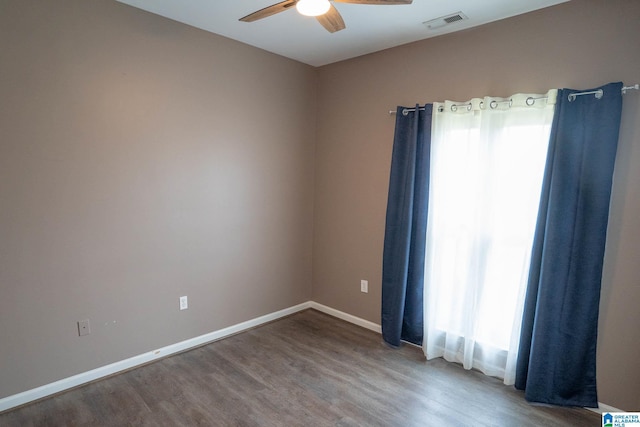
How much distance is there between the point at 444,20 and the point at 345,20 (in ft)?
2.38

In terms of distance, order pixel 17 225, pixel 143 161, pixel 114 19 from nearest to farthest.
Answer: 1. pixel 17 225
2. pixel 114 19
3. pixel 143 161

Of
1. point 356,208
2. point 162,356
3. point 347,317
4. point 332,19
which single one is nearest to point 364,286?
point 347,317

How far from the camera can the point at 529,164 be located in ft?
7.83

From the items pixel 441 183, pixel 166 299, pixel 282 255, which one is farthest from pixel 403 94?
pixel 166 299

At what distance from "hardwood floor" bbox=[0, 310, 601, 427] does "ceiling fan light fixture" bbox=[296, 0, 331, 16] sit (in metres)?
2.33

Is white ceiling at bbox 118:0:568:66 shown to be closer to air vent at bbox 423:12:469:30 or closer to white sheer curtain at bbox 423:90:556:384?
air vent at bbox 423:12:469:30

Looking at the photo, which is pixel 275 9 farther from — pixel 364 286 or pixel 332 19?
pixel 364 286

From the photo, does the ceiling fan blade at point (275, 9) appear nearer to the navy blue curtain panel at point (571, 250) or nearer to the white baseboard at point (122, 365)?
the navy blue curtain panel at point (571, 250)

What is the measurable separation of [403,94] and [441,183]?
89 centimetres

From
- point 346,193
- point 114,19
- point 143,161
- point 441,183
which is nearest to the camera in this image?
point 114,19

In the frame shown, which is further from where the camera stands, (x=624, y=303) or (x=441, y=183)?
(x=441, y=183)

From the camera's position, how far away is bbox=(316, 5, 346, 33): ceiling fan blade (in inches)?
72.2

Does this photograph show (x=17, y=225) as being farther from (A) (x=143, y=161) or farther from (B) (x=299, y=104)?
(B) (x=299, y=104)

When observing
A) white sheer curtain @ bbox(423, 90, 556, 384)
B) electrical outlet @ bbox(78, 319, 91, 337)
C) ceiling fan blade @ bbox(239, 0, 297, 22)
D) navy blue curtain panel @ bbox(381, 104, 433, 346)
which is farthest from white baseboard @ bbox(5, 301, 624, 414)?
ceiling fan blade @ bbox(239, 0, 297, 22)
